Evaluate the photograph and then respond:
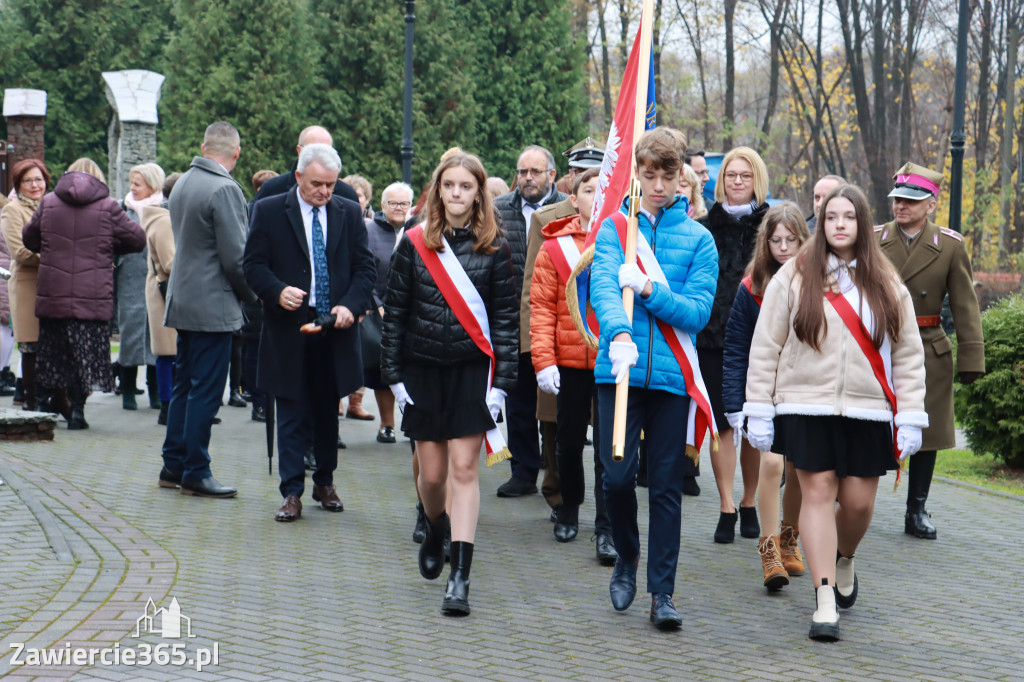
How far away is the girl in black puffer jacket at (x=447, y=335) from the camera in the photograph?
5.96 metres

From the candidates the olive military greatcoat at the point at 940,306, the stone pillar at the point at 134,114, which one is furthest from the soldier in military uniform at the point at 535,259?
the stone pillar at the point at 134,114

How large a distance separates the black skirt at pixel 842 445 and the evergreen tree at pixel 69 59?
31640mm

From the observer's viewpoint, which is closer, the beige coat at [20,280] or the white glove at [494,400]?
the white glove at [494,400]

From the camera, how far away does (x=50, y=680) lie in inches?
178

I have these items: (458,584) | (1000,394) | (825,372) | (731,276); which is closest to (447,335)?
(458,584)

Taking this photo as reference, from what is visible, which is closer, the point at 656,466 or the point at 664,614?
the point at 664,614

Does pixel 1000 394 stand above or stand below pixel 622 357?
below

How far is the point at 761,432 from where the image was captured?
5.45 meters

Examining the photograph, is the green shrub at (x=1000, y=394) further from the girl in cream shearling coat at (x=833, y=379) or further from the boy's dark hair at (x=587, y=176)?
the girl in cream shearling coat at (x=833, y=379)

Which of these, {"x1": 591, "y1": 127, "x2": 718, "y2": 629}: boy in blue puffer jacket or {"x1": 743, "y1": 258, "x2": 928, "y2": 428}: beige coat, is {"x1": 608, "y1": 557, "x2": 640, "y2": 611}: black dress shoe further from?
{"x1": 743, "y1": 258, "x2": 928, "y2": 428}: beige coat

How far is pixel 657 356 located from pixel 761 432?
0.54m

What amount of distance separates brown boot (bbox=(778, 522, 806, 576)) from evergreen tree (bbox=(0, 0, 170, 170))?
3077 cm

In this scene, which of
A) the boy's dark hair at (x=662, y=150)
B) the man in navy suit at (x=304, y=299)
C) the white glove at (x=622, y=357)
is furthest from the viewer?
the man in navy suit at (x=304, y=299)

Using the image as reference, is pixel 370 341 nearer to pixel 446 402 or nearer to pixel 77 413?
pixel 77 413
